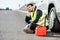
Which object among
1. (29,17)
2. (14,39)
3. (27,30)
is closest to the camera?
(14,39)

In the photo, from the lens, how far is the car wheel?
11141mm

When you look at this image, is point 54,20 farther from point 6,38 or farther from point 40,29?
point 6,38

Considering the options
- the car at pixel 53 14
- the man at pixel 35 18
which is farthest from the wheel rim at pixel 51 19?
the man at pixel 35 18

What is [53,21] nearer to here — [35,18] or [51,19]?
[51,19]

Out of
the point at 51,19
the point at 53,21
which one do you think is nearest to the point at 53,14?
the point at 51,19

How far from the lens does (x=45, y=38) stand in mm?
9922

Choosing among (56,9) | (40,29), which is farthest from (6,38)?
(56,9)

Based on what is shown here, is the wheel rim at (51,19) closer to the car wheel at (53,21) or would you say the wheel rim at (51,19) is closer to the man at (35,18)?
the car wheel at (53,21)

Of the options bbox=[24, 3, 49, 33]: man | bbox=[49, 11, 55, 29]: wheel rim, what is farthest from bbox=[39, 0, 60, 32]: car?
bbox=[24, 3, 49, 33]: man

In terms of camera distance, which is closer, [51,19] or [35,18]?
[35,18]

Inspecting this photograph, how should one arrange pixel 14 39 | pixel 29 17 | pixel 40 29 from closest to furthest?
pixel 14 39 < pixel 40 29 < pixel 29 17

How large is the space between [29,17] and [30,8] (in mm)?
1579

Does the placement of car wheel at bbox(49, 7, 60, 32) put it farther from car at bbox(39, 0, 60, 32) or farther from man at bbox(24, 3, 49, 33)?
man at bbox(24, 3, 49, 33)

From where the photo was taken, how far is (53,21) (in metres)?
11.2
